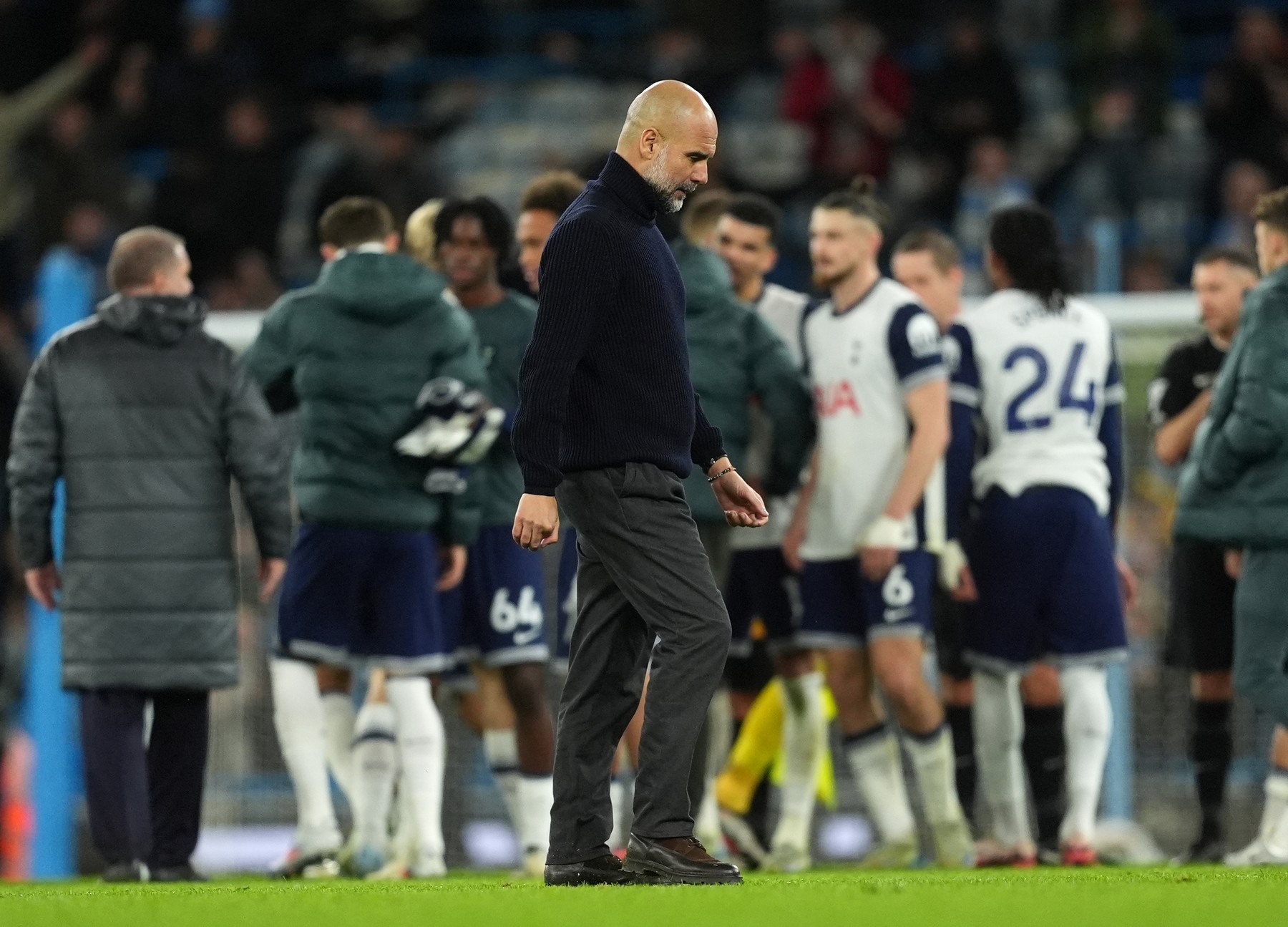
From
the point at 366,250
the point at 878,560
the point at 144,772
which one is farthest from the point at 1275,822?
the point at 144,772

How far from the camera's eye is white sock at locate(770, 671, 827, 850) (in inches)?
329

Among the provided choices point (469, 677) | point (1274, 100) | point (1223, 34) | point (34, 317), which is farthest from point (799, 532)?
point (1223, 34)

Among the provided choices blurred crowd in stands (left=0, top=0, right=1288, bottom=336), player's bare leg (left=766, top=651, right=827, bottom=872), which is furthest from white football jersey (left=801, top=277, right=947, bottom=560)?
blurred crowd in stands (left=0, top=0, right=1288, bottom=336)

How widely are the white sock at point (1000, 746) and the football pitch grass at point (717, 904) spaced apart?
163cm

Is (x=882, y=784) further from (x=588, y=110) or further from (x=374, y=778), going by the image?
(x=588, y=110)

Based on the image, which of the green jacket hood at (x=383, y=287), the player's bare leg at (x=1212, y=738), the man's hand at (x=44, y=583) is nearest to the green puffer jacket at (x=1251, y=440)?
the player's bare leg at (x=1212, y=738)

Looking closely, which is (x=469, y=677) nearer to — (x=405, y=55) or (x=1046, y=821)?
(x=1046, y=821)

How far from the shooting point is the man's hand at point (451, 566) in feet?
26.0

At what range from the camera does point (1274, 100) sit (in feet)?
46.8

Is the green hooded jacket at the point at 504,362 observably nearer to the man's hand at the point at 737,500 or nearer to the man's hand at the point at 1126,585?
the man's hand at the point at 737,500

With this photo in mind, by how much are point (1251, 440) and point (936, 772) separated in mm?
1681

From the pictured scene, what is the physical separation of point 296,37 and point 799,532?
9.97 metres

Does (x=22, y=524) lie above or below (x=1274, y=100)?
below

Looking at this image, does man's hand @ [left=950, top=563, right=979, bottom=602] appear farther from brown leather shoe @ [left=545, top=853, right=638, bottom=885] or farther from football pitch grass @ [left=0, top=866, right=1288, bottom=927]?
brown leather shoe @ [left=545, top=853, right=638, bottom=885]
